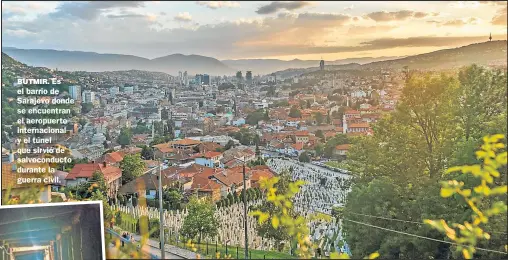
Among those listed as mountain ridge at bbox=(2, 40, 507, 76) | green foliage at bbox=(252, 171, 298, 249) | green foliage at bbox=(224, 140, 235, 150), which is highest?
mountain ridge at bbox=(2, 40, 507, 76)

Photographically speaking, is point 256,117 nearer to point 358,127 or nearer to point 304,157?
point 304,157

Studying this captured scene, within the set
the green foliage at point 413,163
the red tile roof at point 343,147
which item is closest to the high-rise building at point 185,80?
the red tile roof at point 343,147

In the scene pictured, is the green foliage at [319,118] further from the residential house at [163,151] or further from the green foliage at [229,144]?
the residential house at [163,151]

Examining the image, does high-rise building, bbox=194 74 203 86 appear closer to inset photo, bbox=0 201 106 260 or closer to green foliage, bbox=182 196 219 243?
green foliage, bbox=182 196 219 243

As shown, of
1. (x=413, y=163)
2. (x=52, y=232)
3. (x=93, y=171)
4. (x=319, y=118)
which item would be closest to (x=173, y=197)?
(x=93, y=171)

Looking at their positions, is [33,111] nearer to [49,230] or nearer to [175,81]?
[175,81]

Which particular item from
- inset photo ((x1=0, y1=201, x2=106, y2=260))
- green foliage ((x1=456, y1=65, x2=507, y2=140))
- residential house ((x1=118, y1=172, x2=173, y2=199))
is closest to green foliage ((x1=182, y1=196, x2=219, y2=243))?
residential house ((x1=118, y1=172, x2=173, y2=199))
